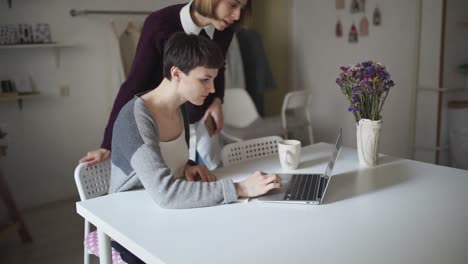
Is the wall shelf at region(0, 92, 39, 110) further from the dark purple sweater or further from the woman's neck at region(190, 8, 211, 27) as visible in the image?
the woman's neck at region(190, 8, 211, 27)

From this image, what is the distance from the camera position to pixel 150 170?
1259 millimetres

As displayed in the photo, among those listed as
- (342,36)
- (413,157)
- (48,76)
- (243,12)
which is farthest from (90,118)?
(413,157)

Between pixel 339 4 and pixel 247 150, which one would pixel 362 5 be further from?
pixel 247 150

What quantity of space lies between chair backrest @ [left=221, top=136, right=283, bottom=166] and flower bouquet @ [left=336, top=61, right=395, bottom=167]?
17.2 inches

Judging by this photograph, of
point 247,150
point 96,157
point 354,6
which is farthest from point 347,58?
point 96,157

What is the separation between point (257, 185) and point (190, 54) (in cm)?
45

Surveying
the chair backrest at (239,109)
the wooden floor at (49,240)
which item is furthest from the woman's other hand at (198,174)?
the chair backrest at (239,109)

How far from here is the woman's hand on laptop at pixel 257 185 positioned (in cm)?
129

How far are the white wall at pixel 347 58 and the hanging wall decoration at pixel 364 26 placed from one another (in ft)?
0.13

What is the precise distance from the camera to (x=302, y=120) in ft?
13.1

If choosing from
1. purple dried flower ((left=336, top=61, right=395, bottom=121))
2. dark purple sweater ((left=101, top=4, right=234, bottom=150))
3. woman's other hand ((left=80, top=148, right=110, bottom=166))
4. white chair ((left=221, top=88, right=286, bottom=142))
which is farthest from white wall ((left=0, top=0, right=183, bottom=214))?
purple dried flower ((left=336, top=61, right=395, bottom=121))

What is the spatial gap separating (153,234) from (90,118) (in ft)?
8.24

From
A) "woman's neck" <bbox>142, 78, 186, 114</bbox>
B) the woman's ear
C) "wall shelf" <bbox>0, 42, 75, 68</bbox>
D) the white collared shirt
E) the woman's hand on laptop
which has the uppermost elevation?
the white collared shirt

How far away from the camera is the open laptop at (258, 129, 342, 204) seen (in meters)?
1.27
